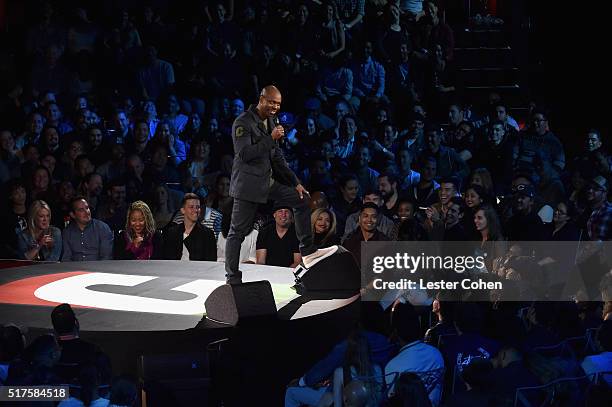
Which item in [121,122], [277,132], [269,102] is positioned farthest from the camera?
[121,122]

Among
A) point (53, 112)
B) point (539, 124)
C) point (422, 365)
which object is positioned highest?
point (53, 112)

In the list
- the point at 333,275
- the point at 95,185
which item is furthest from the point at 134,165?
the point at 333,275

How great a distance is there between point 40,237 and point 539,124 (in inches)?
183

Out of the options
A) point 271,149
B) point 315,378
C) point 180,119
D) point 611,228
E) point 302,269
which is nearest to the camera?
point 315,378

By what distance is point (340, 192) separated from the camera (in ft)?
26.3

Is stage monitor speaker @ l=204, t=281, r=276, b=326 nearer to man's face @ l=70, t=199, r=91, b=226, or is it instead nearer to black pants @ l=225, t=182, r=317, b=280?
black pants @ l=225, t=182, r=317, b=280

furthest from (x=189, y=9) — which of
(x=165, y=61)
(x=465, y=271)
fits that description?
(x=465, y=271)

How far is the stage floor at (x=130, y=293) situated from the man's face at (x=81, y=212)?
391mm

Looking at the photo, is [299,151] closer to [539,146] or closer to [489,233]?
[539,146]

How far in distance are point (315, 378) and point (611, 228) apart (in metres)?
2.85

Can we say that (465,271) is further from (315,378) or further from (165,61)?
(165,61)

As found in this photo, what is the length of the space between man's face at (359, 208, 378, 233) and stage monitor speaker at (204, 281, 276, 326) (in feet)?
5.90

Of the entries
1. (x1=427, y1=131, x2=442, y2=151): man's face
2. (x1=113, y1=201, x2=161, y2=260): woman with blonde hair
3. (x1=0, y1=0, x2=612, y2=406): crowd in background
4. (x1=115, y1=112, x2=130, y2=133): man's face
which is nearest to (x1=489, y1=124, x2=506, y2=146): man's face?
(x1=0, y1=0, x2=612, y2=406): crowd in background

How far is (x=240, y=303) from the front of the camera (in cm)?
498
